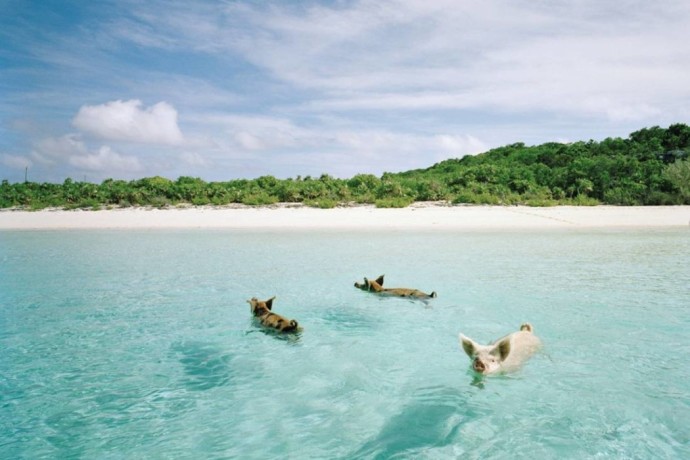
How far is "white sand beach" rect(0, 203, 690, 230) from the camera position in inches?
729

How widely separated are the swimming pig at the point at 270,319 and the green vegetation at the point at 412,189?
56.0 feet

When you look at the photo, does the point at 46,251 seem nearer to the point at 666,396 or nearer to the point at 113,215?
the point at 113,215

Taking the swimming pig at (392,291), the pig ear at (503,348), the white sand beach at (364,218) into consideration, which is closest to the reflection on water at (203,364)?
the pig ear at (503,348)

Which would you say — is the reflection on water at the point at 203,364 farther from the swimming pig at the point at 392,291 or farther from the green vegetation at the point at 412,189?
the green vegetation at the point at 412,189

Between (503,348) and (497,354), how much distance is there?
0.36ft

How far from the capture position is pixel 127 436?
3.19 m

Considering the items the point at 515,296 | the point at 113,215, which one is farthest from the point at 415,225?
the point at 113,215

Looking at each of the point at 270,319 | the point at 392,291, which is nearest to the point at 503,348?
the point at 270,319

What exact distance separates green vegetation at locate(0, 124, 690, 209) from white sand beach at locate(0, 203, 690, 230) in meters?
1.57

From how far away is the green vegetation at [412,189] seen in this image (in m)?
23.5

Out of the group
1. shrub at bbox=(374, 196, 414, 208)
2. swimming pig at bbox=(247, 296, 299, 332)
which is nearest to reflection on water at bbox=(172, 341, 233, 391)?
swimming pig at bbox=(247, 296, 299, 332)

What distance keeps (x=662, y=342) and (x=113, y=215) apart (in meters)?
21.6

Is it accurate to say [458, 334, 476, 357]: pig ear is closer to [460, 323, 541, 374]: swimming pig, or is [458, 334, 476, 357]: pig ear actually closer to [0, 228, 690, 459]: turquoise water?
[460, 323, 541, 374]: swimming pig

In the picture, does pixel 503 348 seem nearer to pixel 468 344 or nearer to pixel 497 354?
pixel 497 354
